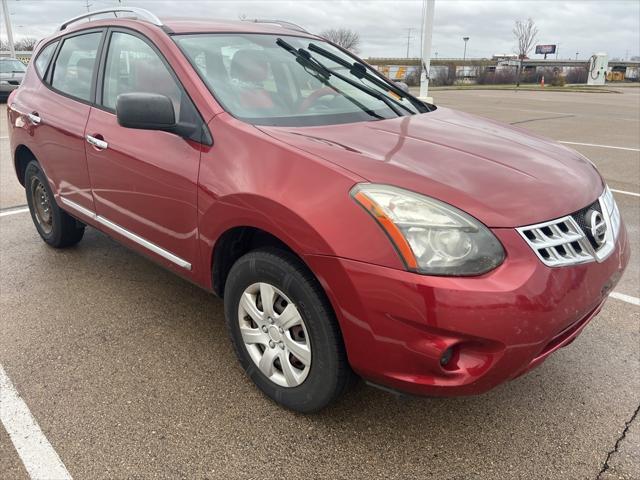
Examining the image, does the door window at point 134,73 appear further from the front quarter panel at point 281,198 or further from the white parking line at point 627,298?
the white parking line at point 627,298

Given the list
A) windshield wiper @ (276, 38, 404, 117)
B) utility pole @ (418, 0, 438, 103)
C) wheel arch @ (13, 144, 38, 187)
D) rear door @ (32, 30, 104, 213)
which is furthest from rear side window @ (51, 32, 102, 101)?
utility pole @ (418, 0, 438, 103)

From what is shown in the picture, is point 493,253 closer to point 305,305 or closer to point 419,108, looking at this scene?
point 305,305

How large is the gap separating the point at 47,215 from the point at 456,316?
373cm

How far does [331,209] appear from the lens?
1.95 m

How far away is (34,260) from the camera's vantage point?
4160 millimetres

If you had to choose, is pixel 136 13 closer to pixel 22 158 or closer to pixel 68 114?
pixel 68 114

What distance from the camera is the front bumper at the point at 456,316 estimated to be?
1.78 meters

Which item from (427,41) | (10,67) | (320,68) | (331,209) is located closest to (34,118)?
(320,68)

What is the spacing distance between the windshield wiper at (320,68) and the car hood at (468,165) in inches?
17.8

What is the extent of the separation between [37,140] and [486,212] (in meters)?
3.37

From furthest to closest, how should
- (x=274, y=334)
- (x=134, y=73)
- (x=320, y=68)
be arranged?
(x=320, y=68) → (x=134, y=73) → (x=274, y=334)

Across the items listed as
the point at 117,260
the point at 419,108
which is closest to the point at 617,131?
the point at 419,108

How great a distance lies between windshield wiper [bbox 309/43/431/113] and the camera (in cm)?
337

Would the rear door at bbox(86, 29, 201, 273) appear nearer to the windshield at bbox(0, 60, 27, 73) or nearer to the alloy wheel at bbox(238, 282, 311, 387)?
the alloy wheel at bbox(238, 282, 311, 387)
